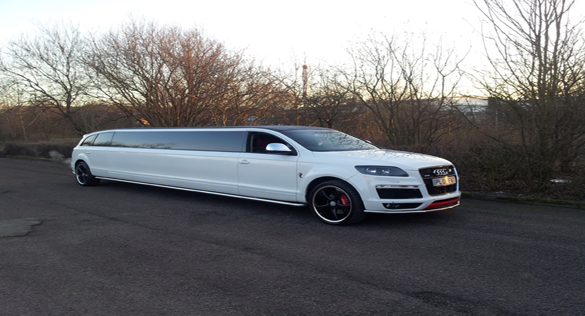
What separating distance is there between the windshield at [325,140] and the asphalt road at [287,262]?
1.13m

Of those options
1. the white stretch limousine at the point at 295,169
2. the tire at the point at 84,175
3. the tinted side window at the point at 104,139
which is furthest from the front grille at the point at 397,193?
the tire at the point at 84,175

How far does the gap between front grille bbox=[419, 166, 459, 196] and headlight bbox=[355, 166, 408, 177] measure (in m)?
0.29

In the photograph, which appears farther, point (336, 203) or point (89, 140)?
point (89, 140)

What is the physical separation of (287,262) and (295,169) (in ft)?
7.54

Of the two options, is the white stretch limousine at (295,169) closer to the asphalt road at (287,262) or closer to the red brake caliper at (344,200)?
the red brake caliper at (344,200)

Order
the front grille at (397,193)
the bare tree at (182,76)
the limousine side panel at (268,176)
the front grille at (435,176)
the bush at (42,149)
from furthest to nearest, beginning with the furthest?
the bush at (42,149)
the bare tree at (182,76)
the limousine side panel at (268,176)
the front grille at (435,176)
the front grille at (397,193)

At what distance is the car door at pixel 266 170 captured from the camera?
6.76 m

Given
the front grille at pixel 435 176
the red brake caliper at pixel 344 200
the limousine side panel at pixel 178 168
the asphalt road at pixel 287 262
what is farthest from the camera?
the limousine side panel at pixel 178 168

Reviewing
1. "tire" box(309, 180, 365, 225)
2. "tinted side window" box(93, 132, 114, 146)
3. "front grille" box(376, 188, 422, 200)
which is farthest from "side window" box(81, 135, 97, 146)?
"front grille" box(376, 188, 422, 200)

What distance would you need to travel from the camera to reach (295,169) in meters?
6.66

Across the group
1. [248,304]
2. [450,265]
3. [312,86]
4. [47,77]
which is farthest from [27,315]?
[47,77]

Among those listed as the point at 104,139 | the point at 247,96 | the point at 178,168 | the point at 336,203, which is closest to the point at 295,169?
the point at 336,203

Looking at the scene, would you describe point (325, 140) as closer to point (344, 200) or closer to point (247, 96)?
point (344, 200)

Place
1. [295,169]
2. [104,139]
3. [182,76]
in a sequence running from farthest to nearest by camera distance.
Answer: [182,76] < [104,139] < [295,169]
